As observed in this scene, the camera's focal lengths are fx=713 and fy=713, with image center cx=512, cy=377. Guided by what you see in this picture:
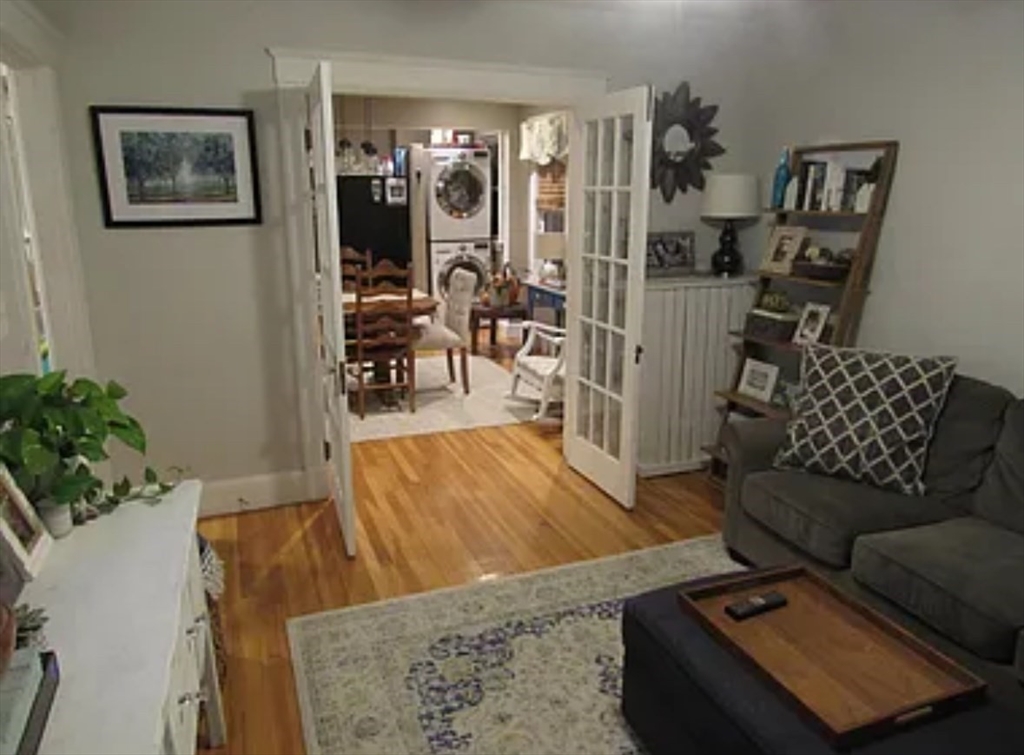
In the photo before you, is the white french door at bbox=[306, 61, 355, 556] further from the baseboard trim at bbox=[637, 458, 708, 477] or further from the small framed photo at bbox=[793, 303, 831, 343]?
the small framed photo at bbox=[793, 303, 831, 343]

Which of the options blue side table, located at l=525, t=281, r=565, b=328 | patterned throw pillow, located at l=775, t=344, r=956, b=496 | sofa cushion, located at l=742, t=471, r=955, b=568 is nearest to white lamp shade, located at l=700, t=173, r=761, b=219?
patterned throw pillow, located at l=775, t=344, r=956, b=496

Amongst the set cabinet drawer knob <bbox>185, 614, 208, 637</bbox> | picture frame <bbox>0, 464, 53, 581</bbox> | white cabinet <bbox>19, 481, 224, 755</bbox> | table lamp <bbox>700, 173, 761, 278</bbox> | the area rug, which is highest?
table lamp <bbox>700, 173, 761, 278</bbox>

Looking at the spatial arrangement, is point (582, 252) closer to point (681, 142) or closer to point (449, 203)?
point (681, 142)

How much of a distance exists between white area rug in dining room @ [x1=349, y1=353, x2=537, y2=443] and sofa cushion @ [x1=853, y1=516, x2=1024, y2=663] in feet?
9.92

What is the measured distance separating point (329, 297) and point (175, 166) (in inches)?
38.7

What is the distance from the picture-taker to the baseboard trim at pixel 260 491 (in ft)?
11.7

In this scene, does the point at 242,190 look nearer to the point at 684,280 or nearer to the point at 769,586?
the point at 684,280

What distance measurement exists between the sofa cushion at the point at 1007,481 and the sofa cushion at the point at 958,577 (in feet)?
0.21

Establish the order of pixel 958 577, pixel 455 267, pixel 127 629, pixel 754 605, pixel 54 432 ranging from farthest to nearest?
pixel 455 267, pixel 958 577, pixel 754 605, pixel 54 432, pixel 127 629

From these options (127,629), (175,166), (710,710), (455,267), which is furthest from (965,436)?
(455,267)

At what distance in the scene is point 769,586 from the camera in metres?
2.08

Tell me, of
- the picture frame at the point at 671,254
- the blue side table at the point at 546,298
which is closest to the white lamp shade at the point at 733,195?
the picture frame at the point at 671,254

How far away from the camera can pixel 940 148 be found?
2988mm

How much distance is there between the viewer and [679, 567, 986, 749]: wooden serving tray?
1542 millimetres
